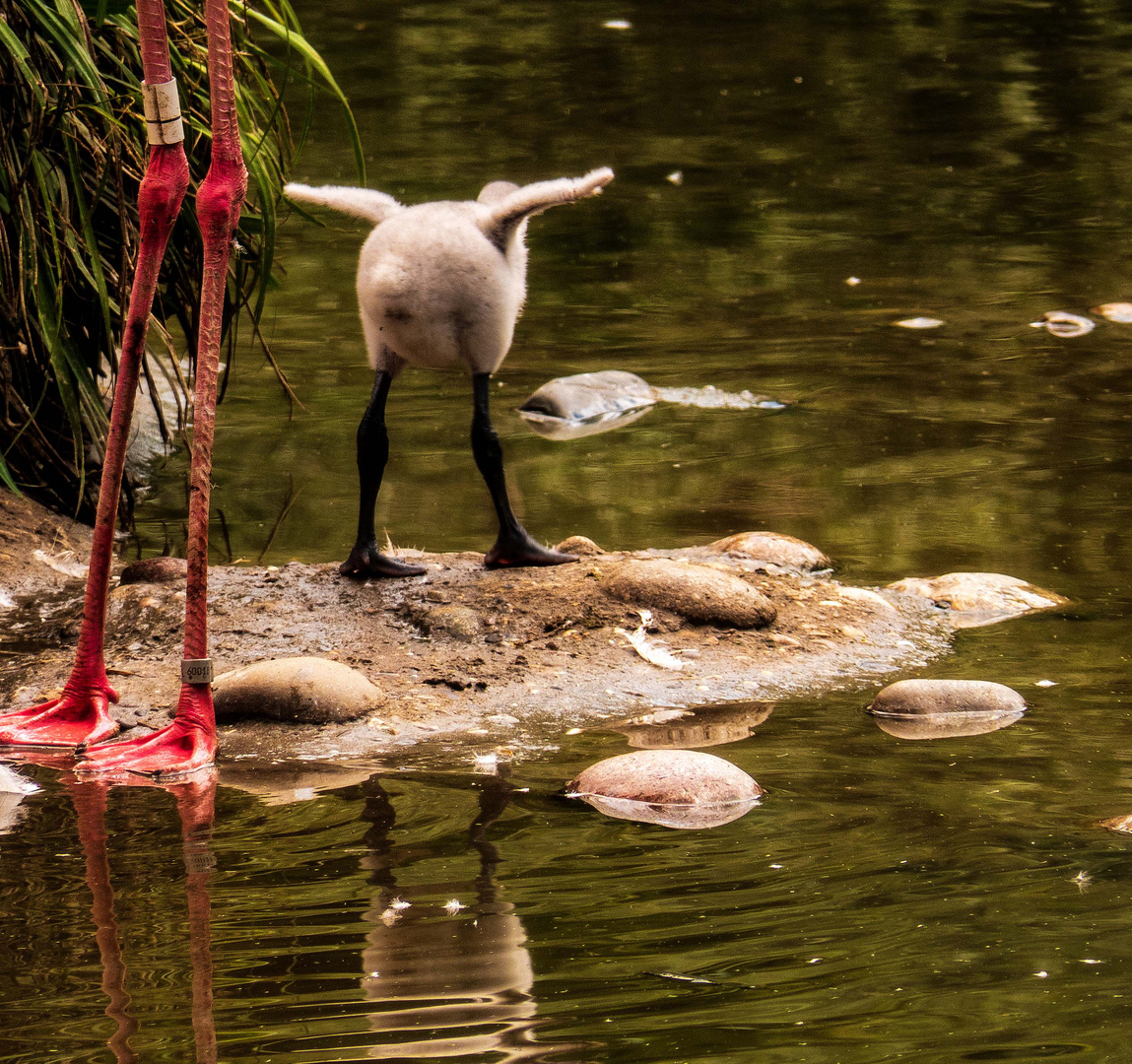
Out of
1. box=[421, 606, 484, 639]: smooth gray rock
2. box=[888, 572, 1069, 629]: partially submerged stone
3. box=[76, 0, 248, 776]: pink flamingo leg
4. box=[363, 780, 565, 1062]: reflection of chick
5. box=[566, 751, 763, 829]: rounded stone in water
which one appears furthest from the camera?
box=[888, 572, 1069, 629]: partially submerged stone

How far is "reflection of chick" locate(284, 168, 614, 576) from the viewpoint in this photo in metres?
3.89

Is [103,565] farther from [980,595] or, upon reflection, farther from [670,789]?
[980,595]

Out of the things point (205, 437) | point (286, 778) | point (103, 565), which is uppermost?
point (205, 437)

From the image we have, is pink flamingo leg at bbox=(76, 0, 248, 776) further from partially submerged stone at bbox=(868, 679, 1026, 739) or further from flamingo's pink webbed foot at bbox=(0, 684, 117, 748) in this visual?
partially submerged stone at bbox=(868, 679, 1026, 739)

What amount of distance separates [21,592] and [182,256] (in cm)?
102

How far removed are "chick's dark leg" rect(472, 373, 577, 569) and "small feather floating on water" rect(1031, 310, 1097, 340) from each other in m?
3.08

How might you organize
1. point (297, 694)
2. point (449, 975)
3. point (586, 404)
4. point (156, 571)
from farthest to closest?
1. point (586, 404)
2. point (156, 571)
3. point (297, 694)
4. point (449, 975)

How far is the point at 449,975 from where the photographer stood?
2135 mm

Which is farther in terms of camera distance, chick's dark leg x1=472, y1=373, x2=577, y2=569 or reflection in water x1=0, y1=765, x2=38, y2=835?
chick's dark leg x1=472, y1=373, x2=577, y2=569

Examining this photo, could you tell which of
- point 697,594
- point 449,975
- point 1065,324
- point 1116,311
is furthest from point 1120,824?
point 1116,311

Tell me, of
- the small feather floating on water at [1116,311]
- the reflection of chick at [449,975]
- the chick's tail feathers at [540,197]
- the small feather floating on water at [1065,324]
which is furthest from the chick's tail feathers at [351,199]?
the small feather floating on water at [1116,311]

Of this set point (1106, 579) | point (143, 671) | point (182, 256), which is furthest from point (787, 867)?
point (182, 256)

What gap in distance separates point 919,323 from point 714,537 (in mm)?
2519

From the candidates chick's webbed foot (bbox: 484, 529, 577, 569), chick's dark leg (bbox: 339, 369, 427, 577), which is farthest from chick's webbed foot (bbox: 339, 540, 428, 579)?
chick's webbed foot (bbox: 484, 529, 577, 569)
